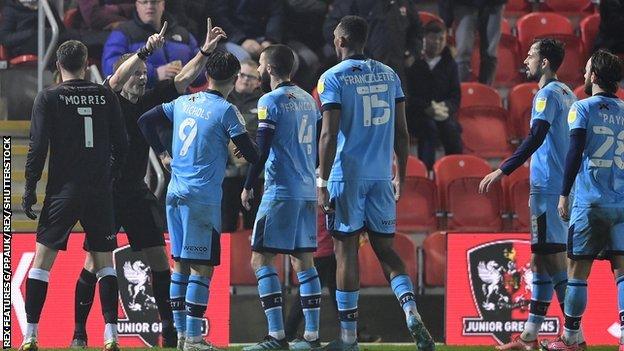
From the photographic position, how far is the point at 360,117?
992cm

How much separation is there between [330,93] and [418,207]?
16.6 feet

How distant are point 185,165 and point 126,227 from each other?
4.42ft

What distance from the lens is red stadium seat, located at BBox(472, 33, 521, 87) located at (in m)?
17.5

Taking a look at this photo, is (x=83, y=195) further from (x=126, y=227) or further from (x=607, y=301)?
(x=607, y=301)

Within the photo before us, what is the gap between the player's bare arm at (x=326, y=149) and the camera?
31.8 ft

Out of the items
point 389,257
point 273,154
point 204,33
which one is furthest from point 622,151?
point 204,33

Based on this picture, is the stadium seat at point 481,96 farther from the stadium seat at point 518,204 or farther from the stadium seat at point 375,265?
the stadium seat at point 375,265

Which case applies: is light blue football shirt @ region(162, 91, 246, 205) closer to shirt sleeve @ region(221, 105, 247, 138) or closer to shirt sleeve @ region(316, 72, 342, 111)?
shirt sleeve @ region(221, 105, 247, 138)

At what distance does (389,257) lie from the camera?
992cm

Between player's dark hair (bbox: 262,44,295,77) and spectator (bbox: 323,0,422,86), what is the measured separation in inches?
155

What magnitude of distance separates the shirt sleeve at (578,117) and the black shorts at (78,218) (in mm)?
3315

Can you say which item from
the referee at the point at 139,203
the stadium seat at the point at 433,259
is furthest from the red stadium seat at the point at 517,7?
the referee at the point at 139,203

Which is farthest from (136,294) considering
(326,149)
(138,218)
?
(326,149)

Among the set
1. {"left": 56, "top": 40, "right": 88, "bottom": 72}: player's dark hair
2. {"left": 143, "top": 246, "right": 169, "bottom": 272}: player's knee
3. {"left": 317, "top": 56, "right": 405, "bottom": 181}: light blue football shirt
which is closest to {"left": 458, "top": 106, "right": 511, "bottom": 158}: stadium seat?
{"left": 143, "top": 246, "right": 169, "bottom": 272}: player's knee
